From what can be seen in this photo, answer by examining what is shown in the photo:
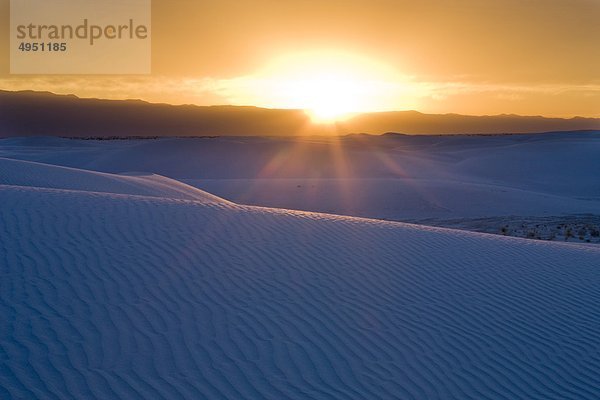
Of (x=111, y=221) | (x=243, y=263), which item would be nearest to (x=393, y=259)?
(x=243, y=263)

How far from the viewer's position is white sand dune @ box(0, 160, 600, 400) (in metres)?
5.26

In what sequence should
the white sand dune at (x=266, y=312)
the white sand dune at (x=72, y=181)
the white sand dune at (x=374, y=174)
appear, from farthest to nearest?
the white sand dune at (x=374, y=174)
the white sand dune at (x=72, y=181)
the white sand dune at (x=266, y=312)

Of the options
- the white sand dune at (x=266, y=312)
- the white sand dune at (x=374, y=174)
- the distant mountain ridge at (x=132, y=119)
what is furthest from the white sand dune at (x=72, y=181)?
the distant mountain ridge at (x=132, y=119)

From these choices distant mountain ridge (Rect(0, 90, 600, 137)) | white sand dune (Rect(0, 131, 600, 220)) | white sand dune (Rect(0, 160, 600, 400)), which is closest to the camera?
white sand dune (Rect(0, 160, 600, 400))

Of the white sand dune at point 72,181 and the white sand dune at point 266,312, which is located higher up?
the white sand dune at point 72,181

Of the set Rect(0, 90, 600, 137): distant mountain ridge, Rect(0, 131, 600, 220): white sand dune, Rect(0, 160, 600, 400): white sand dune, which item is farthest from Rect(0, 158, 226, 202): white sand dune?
Rect(0, 90, 600, 137): distant mountain ridge

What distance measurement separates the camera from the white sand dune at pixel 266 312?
17.3 ft

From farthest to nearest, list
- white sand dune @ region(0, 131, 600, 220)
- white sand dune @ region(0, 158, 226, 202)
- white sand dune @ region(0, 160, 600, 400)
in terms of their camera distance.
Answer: white sand dune @ region(0, 131, 600, 220), white sand dune @ region(0, 158, 226, 202), white sand dune @ region(0, 160, 600, 400)

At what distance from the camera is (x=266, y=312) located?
6.53m

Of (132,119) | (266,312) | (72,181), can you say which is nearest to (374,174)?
(72,181)

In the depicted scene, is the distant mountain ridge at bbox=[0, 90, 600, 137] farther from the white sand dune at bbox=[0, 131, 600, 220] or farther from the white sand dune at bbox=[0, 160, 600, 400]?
the white sand dune at bbox=[0, 160, 600, 400]

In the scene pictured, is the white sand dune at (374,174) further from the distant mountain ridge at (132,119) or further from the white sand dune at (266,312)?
the distant mountain ridge at (132,119)

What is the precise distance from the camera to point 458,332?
22.1 feet

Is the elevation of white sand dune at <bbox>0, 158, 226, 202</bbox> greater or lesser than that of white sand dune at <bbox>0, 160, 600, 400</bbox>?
greater
